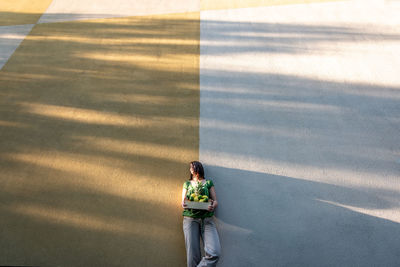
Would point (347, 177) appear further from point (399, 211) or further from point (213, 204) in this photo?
point (213, 204)

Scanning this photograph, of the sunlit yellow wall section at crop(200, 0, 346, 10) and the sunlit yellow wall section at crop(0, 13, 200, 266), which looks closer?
the sunlit yellow wall section at crop(0, 13, 200, 266)

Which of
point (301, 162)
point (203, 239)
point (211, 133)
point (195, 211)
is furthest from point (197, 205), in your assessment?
point (301, 162)

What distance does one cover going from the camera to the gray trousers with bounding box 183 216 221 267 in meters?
3.51

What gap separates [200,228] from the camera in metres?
3.83

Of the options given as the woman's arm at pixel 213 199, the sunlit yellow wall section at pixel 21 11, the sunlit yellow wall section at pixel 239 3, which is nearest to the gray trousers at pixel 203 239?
the woman's arm at pixel 213 199

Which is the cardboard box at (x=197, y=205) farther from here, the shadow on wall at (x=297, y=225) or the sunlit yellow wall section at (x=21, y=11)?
the sunlit yellow wall section at (x=21, y=11)

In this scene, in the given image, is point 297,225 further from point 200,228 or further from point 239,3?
point 239,3

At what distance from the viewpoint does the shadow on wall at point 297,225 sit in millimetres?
3689

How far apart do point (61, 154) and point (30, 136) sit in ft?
2.58

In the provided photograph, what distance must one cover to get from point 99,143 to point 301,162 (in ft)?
11.5

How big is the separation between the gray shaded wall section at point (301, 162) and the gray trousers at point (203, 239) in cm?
31

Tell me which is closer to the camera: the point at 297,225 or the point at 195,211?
the point at 195,211

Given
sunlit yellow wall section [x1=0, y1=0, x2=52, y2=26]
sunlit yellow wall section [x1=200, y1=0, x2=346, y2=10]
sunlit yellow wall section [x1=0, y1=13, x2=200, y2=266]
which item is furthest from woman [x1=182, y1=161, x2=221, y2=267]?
sunlit yellow wall section [x1=0, y1=0, x2=52, y2=26]

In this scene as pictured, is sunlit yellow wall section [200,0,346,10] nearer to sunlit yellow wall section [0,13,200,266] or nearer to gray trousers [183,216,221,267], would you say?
sunlit yellow wall section [0,13,200,266]
